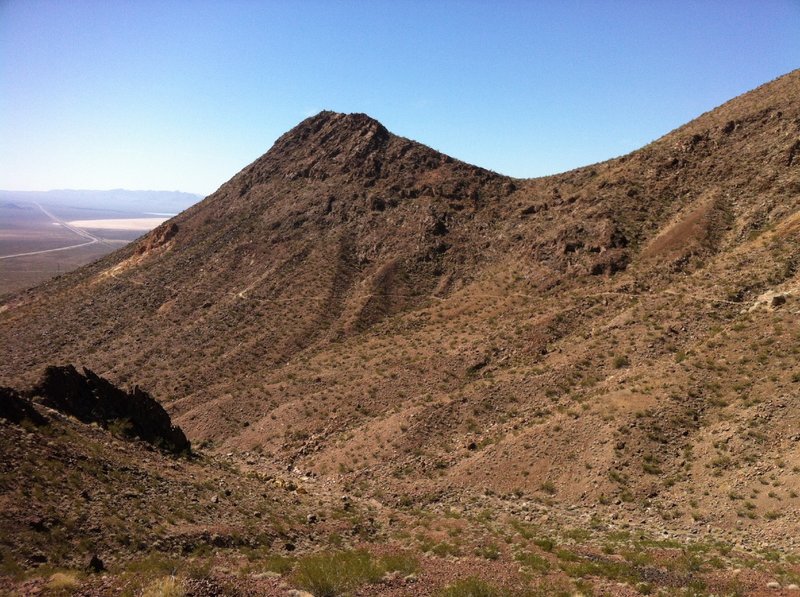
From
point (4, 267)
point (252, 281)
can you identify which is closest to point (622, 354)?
point (252, 281)

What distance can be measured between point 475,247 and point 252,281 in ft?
79.2

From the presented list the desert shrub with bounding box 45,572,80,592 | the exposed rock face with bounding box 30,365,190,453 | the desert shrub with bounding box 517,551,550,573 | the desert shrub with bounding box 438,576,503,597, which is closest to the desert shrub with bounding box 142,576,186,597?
the desert shrub with bounding box 45,572,80,592

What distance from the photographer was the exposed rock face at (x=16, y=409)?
16.8m

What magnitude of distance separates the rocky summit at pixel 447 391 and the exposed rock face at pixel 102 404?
13cm

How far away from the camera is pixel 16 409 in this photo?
1714cm

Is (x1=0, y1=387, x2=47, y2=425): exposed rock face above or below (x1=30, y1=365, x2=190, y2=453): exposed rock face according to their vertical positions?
above

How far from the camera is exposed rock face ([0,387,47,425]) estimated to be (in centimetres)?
1680

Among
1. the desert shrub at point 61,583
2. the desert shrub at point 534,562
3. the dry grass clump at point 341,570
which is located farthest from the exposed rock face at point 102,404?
the desert shrub at point 534,562

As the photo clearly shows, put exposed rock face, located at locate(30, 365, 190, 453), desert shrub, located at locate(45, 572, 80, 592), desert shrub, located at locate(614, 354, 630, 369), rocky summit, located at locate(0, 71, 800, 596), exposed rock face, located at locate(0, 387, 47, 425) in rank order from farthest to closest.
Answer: desert shrub, located at locate(614, 354, 630, 369), exposed rock face, located at locate(30, 365, 190, 453), exposed rock face, located at locate(0, 387, 47, 425), rocky summit, located at locate(0, 71, 800, 596), desert shrub, located at locate(45, 572, 80, 592)

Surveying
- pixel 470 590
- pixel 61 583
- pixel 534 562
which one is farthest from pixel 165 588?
pixel 534 562

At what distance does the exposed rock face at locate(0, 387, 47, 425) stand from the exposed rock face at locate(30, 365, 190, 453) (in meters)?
3.01

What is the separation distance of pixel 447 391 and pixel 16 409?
21.2 metres

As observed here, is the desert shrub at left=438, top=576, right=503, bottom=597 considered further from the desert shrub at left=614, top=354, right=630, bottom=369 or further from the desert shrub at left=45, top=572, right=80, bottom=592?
the desert shrub at left=614, top=354, right=630, bottom=369

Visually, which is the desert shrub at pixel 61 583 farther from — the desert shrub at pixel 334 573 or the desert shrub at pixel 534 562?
the desert shrub at pixel 534 562
